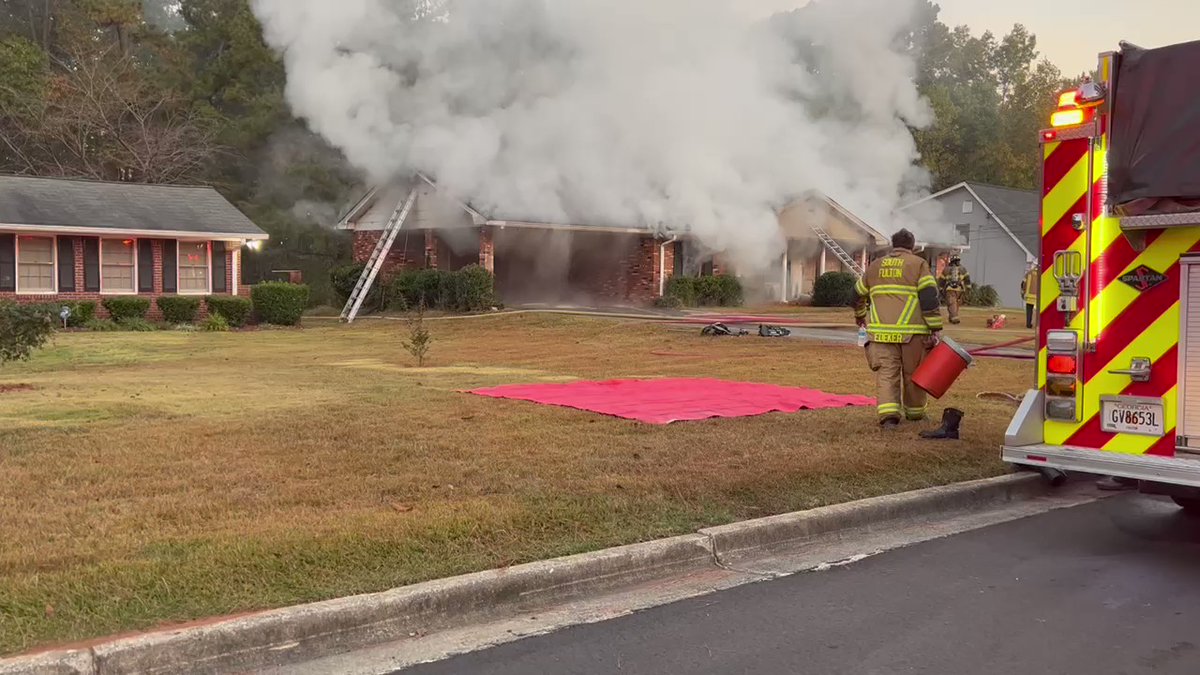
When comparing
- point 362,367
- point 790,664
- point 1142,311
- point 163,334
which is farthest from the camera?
point 163,334

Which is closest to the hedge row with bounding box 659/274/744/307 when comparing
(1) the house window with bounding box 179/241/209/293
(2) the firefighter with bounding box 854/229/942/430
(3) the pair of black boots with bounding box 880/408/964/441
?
(1) the house window with bounding box 179/241/209/293

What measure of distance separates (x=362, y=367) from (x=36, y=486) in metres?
7.83

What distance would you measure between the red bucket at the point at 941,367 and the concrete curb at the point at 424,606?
2107 millimetres

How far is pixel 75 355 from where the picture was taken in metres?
15.6

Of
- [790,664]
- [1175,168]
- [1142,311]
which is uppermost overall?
[1175,168]

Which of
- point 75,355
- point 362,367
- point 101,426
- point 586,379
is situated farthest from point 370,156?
point 101,426

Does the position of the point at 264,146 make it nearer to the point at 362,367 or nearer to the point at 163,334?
the point at 163,334

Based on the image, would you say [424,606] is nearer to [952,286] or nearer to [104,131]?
[952,286]

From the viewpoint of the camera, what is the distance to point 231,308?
953 inches

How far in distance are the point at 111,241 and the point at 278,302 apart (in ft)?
13.5

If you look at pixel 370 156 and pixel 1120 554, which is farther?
pixel 370 156

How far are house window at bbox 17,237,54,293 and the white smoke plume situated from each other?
6.62m

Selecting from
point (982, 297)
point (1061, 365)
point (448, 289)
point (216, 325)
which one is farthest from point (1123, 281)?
point (982, 297)

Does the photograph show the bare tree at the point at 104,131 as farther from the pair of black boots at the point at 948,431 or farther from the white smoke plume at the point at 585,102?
the pair of black boots at the point at 948,431
